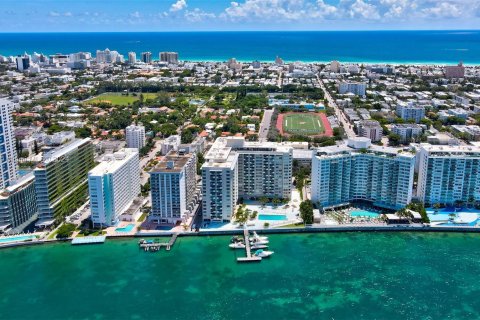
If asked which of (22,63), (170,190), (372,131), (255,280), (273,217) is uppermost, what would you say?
(22,63)

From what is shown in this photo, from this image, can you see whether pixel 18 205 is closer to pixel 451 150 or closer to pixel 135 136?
pixel 135 136

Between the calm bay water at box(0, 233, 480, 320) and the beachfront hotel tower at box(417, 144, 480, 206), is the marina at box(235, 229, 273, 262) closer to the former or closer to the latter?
the calm bay water at box(0, 233, 480, 320)

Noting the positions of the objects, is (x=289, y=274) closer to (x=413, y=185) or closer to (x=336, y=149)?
(x=336, y=149)

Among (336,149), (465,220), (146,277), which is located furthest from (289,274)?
(465,220)

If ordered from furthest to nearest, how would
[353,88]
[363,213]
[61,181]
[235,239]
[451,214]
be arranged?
[353,88]
[363,213]
[451,214]
[61,181]
[235,239]

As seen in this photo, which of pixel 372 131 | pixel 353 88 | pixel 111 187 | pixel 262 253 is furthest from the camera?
pixel 353 88

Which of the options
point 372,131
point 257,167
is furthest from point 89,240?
point 372,131
